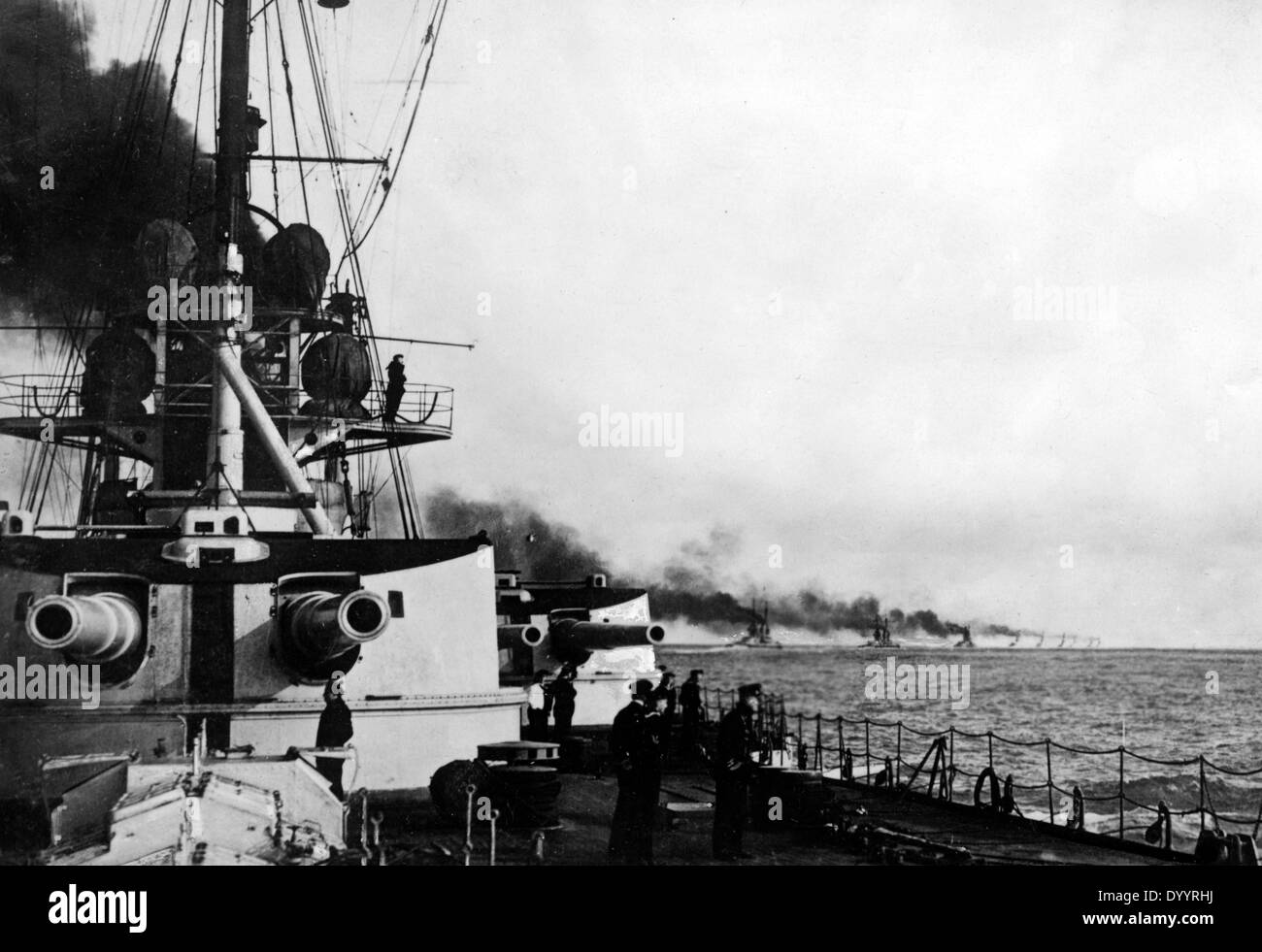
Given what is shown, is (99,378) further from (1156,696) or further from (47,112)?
(1156,696)

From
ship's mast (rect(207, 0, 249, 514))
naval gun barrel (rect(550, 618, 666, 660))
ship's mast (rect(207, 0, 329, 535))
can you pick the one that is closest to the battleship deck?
naval gun barrel (rect(550, 618, 666, 660))

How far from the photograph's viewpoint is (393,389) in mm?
9797

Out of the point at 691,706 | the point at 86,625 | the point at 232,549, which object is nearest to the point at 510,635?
the point at 691,706

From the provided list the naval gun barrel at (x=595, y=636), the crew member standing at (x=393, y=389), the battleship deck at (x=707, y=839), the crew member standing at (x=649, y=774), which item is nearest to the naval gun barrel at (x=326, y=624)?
the battleship deck at (x=707, y=839)

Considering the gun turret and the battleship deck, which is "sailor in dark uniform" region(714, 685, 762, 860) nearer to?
the battleship deck

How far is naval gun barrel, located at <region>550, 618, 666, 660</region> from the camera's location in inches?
413

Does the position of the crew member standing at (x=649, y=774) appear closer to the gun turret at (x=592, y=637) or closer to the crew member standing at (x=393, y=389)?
the gun turret at (x=592, y=637)

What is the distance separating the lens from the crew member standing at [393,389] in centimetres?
975

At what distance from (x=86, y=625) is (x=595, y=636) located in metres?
5.85

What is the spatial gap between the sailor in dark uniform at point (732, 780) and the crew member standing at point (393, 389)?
463 cm

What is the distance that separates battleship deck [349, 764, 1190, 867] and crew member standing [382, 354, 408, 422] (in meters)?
3.36
